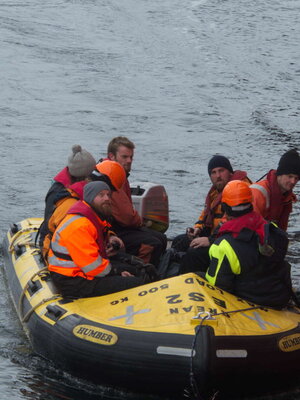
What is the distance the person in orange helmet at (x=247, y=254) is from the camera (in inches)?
253

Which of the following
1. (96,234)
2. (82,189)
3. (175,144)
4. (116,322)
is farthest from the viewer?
(175,144)

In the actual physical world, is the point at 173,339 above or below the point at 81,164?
below

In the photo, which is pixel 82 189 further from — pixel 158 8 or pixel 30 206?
pixel 158 8

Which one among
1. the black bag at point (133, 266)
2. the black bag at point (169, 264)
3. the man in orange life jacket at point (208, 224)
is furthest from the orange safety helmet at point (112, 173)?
the black bag at point (169, 264)

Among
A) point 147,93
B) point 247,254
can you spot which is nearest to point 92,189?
point 247,254

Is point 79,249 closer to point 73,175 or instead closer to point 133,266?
point 133,266

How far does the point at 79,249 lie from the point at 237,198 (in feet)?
4.19

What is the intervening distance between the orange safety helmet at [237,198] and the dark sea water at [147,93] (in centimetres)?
197

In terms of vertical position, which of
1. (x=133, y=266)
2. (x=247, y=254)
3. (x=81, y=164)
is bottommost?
(x=133, y=266)

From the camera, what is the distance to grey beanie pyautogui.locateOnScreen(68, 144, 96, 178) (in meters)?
7.80

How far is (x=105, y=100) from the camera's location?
21.8 meters

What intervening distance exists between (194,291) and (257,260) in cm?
51

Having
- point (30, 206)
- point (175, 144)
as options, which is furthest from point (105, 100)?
point (30, 206)

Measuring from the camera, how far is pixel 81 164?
307 inches
